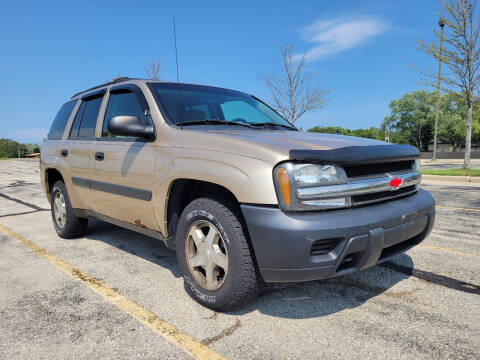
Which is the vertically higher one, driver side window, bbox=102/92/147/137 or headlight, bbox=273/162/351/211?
driver side window, bbox=102/92/147/137

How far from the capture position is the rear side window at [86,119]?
385 cm

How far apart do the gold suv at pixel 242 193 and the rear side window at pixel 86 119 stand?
332mm

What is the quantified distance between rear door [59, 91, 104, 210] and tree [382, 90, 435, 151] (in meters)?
57.3

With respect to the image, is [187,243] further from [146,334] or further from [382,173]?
[382,173]

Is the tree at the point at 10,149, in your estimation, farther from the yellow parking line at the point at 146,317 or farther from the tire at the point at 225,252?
the tire at the point at 225,252

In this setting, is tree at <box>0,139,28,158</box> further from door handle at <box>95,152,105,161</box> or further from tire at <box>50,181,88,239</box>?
door handle at <box>95,152,105,161</box>

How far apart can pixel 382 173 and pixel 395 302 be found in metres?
0.94

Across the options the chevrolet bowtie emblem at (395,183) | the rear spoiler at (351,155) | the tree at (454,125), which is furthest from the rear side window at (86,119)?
the tree at (454,125)

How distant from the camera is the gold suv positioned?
2.05 m

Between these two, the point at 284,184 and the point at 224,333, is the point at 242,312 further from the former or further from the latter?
the point at 284,184

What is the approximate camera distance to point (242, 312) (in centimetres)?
243

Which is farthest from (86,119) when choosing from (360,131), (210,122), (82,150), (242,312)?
(360,131)

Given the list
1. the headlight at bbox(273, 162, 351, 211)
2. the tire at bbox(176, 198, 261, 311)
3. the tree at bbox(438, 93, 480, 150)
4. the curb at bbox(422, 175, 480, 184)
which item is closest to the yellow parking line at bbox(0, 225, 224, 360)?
the tire at bbox(176, 198, 261, 311)

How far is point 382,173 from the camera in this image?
2430 mm
